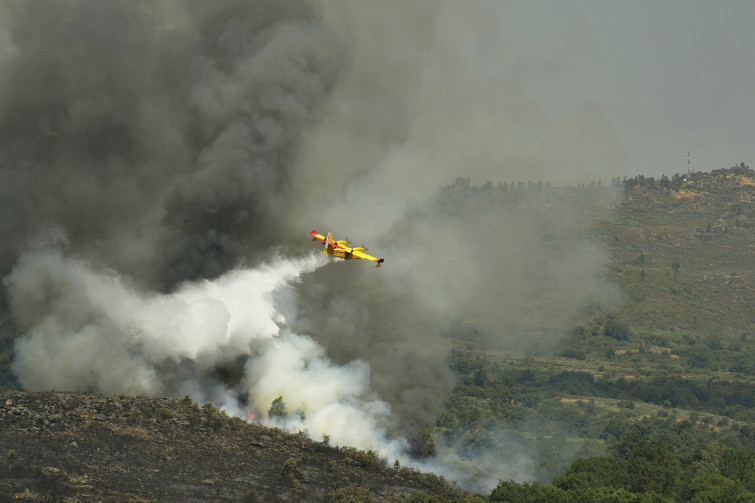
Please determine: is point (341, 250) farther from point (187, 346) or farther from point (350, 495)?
point (350, 495)

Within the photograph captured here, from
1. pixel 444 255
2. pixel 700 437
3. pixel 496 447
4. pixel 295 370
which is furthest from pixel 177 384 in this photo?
pixel 700 437

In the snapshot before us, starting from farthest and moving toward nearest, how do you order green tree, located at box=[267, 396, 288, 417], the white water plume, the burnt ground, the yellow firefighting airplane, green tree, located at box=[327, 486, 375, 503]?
the yellow firefighting airplane
green tree, located at box=[267, 396, 288, 417]
the white water plume
green tree, located at box=[327, 486, 375, 503]
the burnt ground

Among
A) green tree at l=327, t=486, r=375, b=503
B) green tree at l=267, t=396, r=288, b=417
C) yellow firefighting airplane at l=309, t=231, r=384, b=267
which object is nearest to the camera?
green tree at l=327, t=486, r=375, b=503

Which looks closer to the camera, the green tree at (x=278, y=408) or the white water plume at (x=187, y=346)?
the white water plume at (x=187, y=346)

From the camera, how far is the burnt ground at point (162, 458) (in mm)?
59500

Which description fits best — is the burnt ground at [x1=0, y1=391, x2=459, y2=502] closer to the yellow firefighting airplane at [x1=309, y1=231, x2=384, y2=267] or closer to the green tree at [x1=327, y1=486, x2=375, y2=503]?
the green tree at [x1=327, y1=486, x2=375, y2=503]

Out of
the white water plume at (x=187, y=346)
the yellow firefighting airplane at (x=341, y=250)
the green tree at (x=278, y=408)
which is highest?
the yellow firefighting airplane at (x=341, y=250)

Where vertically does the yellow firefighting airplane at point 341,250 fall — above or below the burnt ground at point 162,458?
above

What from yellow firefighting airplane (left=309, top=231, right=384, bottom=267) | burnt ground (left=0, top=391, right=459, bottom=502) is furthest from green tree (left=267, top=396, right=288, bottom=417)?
yellow firefighting airplane (left=309, top=231, right=384, bottom=267)

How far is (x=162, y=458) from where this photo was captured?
68.1 meters

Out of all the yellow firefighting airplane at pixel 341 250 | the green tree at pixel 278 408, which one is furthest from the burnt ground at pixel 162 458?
the yellow firefighting airplane at pixel 341 250

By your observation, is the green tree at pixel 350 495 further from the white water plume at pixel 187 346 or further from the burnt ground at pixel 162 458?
the white water plume at pixel 187 346

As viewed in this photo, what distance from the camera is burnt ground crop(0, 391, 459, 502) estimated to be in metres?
59.5

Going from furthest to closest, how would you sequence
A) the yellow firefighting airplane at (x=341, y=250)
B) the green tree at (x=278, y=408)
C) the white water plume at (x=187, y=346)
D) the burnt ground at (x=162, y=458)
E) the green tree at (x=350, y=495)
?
1. the yellow firefighting airplane at (x=341, y=250)
2. the green tree at (x=278, y=408)
3. the white water plume at (x=187, y=346)
4. the green tree at (x=350, y=495)
5. the burnt ground at (x=162, y=458)
